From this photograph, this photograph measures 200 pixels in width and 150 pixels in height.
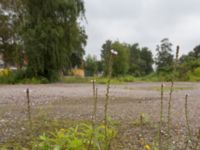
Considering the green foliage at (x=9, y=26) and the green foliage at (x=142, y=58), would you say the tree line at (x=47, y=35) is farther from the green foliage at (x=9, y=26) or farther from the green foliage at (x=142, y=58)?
the green foliage at (x=142, y=58)

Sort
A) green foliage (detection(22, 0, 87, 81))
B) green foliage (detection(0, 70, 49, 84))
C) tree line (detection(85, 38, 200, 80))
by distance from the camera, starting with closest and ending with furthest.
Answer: green foliage (detection(22, 0, 87, 81))
green foliage (detection(0, 70, 49, 84))
tree line (detection(85, 38, 200, 80))

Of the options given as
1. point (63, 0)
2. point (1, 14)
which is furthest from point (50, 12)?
point (1, 14)

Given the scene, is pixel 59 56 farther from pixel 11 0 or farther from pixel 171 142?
pixel 171 142

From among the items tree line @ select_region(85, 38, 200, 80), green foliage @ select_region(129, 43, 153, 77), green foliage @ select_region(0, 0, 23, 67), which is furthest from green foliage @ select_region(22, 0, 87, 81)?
green foliage @ select_region(129, 43, 153, 77)

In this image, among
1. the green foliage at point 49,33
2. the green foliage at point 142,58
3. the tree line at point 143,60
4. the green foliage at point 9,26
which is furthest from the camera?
the green foliage at point 142,58

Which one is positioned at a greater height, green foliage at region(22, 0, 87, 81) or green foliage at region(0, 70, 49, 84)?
green foliage at region(22, 0, 87, 81)

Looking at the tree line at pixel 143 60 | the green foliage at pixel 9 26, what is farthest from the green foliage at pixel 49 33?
the tree line at pixel 143 60

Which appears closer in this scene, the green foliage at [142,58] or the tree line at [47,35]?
the tree line at [47,35]

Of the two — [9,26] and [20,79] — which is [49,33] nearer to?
[20,79]

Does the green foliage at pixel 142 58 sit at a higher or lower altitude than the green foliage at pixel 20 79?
higher

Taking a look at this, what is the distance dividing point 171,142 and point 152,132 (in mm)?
381

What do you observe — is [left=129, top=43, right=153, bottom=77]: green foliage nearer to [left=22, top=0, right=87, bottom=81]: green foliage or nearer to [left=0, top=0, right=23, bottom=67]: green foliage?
[left=0, top=0, right=23, bottom=67]: green foliage

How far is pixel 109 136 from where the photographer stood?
2.29 m

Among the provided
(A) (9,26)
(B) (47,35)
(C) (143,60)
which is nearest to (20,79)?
(B) (47,35)
